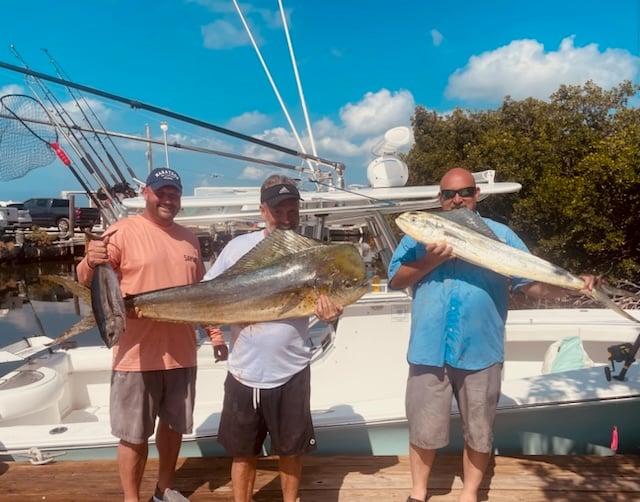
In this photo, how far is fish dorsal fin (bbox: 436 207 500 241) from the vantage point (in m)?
2.21

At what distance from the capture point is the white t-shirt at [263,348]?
2.30 meters

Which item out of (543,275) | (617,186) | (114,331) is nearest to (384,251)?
(543,275)

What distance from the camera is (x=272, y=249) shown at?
2.15 metres

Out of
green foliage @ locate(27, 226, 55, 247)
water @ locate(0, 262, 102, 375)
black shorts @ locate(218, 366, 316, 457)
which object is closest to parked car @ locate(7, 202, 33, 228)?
green foliage @ locate(27, 226, 55, 247)

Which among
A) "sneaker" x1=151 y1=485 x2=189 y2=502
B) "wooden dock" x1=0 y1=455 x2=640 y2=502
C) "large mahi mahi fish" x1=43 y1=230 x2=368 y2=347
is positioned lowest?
"wooden dock" x1=0 y1=455 x2=640 y2=502

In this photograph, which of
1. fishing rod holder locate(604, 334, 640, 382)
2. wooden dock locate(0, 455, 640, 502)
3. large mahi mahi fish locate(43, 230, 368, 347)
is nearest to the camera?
large mahi mahi fish locate(43, 230, 368, 347)

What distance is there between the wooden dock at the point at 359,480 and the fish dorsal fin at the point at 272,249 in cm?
161

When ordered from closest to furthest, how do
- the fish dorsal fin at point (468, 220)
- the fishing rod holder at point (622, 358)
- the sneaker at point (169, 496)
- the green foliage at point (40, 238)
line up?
the fish dorsal fin at point (468, 220), the sneaker at point (169, 496), the fishing rod holder at point (622, 358), the green foliage at point (40, 238)

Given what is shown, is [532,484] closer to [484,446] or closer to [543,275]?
[484,446]

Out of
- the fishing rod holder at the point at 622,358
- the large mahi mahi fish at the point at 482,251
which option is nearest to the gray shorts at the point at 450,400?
the large mahi mahi fish at the point at 482,251

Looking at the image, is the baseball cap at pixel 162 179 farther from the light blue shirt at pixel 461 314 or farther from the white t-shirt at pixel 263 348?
the light blue shirt at pixel 461 314

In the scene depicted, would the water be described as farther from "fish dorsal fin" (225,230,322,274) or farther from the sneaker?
"fish dorsal fin" (225,230,322,274)

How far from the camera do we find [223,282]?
2.09m

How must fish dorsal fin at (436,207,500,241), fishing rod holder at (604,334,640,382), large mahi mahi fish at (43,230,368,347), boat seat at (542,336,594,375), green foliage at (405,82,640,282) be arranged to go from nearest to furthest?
large mahi mahi fish at (43,230,368,347), fish dorsal fin at (436,207,500,241), fishing rod holder at (604,334,640,382), boat seat at (542,336,594,375), green foliage at (405,82,640,282)
